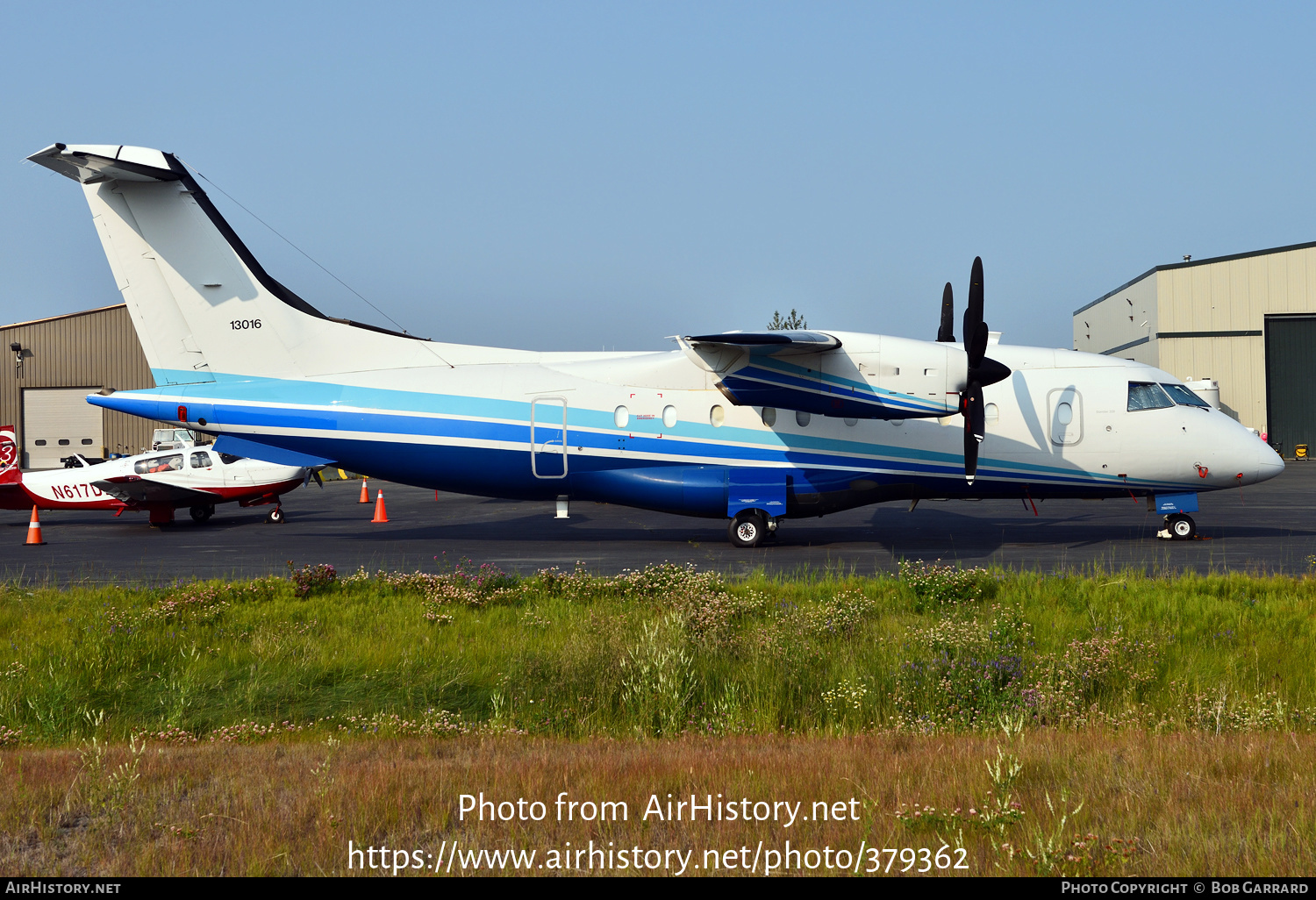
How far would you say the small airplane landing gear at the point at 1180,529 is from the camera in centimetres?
1845

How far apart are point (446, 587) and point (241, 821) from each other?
291 inches

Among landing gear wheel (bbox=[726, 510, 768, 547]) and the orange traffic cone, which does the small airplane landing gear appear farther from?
the orange traffic cone

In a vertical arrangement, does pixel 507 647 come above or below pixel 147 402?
below

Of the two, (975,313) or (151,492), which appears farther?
(151,492)

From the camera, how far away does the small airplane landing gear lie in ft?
60.5

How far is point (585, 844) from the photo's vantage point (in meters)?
4.49

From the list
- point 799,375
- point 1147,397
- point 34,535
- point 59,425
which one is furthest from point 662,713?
point 59,425

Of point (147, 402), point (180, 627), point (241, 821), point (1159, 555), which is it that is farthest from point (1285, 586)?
point (147, 402)

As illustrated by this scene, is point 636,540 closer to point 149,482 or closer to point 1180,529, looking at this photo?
point 1180,529

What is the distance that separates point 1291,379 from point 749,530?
49.8 metres

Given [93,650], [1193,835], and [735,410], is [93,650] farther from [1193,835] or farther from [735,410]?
[735,410]

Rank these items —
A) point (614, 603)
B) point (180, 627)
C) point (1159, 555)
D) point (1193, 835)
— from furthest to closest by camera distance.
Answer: point (1159, 555), point (614, 603), point (180, 627), point (1193, 835)

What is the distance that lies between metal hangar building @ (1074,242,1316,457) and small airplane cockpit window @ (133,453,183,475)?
5149cm

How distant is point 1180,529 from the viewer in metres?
18.5
